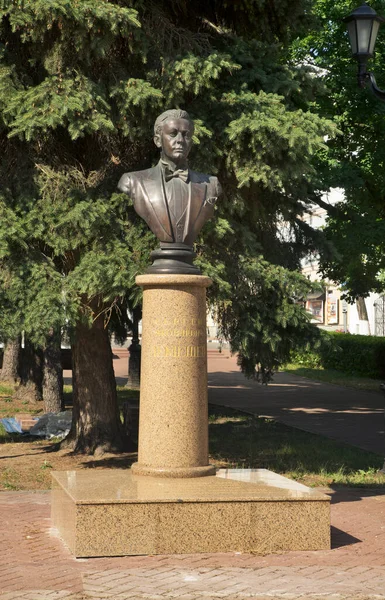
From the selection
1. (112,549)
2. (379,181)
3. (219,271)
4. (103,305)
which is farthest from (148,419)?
(379,181)

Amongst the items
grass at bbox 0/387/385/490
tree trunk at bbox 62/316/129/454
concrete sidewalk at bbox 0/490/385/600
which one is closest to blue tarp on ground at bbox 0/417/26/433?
grass at bbox 0/387/385/490

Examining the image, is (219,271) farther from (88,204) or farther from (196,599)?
(196,599)

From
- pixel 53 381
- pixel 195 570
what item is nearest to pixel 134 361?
pixel 53 381

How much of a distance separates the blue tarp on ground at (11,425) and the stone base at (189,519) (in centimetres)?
898

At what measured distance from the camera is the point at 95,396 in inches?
557

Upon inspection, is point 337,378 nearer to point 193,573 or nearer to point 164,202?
point 164,202

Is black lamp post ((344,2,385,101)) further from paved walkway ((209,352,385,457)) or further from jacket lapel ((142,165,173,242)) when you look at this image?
paved walkway ((209,352,385,457))

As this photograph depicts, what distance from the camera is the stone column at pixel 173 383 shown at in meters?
8.38

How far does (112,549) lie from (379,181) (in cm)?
1370

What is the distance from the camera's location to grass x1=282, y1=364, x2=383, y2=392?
2797 cm

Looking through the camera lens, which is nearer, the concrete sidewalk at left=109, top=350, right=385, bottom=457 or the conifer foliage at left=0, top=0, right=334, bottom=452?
the conifer foliage at left=0, top=0, right=334, bottom=452

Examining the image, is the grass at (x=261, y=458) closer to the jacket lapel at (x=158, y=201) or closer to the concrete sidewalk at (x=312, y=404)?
the concrete sidewalk at (x=312, y=404)

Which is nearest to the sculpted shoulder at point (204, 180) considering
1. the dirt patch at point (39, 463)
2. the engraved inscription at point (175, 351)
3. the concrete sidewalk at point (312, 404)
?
the engraved inscription at point (175, 351)

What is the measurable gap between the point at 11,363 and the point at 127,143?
1669 centimetres
